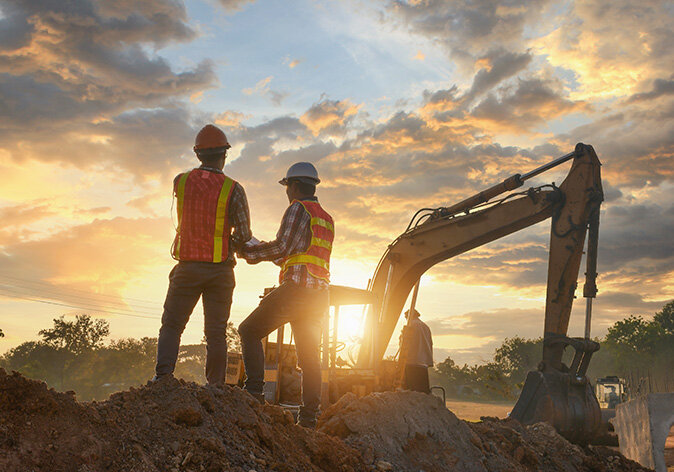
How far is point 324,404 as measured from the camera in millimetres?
6680

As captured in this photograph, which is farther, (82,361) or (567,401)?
(82,361)

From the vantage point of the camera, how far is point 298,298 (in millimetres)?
4758

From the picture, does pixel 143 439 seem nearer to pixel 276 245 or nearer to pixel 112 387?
pixel 276 245

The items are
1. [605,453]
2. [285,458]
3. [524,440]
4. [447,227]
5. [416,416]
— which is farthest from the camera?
[447,227]

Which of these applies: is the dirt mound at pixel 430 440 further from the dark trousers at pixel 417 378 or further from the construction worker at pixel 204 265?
the dark trousers at pixel 417 378

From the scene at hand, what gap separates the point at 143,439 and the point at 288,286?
199 centimetres

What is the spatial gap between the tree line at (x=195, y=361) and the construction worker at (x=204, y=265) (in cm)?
3557

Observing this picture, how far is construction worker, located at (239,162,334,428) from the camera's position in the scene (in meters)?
4.72

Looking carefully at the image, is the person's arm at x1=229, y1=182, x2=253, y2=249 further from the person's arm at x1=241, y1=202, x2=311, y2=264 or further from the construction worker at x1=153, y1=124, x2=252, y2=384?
the person's arm at x1=241, y1=202, x2=311, y2=264

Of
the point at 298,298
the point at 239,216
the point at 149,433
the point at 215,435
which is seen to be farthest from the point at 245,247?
the point at 149,433

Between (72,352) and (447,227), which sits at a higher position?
(447,227)

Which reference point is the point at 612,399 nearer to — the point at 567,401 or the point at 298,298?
the point at 567,401

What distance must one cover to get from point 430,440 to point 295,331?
162cm

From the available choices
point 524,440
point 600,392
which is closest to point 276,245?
point 524,440
